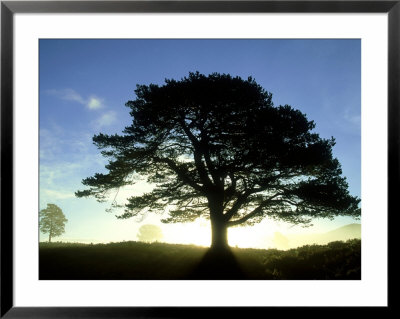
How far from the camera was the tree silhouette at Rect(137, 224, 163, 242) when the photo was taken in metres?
3.59

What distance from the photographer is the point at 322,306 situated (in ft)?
10.1

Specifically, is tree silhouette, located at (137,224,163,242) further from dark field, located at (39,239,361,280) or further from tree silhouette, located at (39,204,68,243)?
tree silhouette, located at (39,204,68,243)

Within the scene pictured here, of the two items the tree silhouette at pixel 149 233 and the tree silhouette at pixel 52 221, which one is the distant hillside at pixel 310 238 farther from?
the tree silhouette at pixel 52 221

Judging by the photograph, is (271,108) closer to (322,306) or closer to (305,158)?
(305,158)

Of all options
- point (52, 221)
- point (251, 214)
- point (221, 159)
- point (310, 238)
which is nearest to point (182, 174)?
point (221, 159)

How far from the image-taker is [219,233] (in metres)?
3.79

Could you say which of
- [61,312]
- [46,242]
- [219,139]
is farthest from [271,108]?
[61,312]

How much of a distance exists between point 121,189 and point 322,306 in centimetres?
277

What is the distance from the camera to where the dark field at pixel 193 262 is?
10.8ft

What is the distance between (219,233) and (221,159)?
1003 mm

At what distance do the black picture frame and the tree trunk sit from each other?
84 centimetres

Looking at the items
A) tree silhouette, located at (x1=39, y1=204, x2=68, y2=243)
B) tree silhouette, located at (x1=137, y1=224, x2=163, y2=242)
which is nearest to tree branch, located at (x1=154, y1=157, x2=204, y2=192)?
tree silhouette, located at (x1=137, y1=224, x2=163, y2=242)

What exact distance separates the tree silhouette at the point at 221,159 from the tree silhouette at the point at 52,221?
18.2 inches
